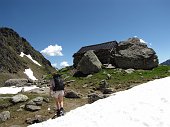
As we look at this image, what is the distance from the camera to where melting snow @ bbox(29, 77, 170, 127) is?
57.3 feet

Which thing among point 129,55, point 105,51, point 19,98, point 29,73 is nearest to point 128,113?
point 19,98

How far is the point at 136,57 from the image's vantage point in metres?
46.9

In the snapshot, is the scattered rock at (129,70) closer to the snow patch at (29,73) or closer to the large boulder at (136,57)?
the large boulder at (136,57)

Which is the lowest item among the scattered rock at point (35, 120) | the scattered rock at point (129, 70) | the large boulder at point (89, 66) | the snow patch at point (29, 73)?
the scattered rock at point (35, 120)

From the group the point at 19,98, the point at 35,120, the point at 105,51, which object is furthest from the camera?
the point at 105,51

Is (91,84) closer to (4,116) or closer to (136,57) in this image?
(136,57)

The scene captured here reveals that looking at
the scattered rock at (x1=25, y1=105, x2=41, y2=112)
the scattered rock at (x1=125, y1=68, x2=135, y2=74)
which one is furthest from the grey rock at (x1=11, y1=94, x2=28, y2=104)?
the scattered rock at (x1=125, y1=68, x2=135, y2=74)

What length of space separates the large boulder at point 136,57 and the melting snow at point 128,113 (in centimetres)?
2387

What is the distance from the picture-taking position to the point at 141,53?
156 ft

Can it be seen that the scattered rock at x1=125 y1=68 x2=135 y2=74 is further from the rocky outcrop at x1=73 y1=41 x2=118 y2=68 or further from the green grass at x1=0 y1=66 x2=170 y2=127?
the rocky outcrop at x1=73 y1=41 x2=118 y2=68

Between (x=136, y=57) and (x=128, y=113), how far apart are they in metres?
28.9

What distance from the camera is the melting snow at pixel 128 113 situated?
57.3 feet

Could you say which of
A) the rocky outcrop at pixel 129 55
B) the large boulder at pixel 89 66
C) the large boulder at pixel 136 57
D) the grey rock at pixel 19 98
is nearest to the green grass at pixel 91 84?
the grey rock at pixel 19 98

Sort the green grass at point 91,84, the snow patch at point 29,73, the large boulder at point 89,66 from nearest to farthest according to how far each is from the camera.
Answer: the green grass at point 91,84 → the large boulder at point 89,66 → the snow patch at point 29,73
